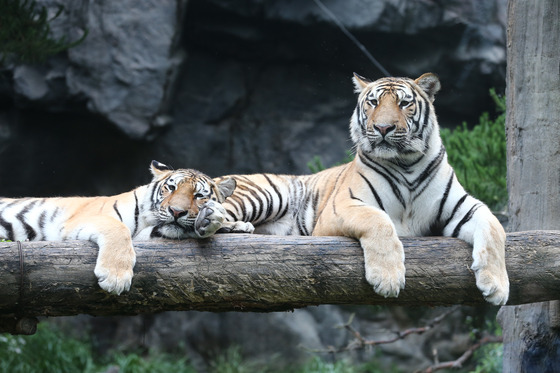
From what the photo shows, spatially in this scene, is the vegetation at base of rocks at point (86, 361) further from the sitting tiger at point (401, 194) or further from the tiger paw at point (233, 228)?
the tiger paw at point (233, 228)

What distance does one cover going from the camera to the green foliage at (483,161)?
5.67 metres

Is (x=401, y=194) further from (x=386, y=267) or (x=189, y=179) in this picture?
(x=189, y=179)

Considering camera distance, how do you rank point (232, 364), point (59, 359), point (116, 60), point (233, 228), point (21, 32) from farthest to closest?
1. point (232, 364)
2. point (59, 359)
3. point (116, 60)
4. point (21, 32)
5. point (233, 228)

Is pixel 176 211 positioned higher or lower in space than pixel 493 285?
higher

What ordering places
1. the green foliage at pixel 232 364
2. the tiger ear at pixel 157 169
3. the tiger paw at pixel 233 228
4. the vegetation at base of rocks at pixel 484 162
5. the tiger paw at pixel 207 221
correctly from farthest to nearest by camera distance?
the green foliage at pixel 232 364 → the vegetation at base of rocks at pixel 484 162 → the tiger ear at pixel 157 169 → the tiger paw at pixel 233 228 → the tiger paw at pixel 207 221

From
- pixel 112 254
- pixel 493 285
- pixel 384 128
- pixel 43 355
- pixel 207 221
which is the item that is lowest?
pixel 43 355

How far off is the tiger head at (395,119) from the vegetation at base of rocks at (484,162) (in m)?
2.12

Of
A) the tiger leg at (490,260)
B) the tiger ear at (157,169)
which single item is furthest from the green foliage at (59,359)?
the tiger leg at (490,260)

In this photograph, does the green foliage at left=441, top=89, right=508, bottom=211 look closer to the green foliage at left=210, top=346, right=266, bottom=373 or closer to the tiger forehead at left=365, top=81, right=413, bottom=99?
the tiger forehead at left=365, top=81, right=413, bottom=99

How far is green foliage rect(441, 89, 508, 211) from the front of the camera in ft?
18.6

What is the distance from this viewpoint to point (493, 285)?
2.98 meters

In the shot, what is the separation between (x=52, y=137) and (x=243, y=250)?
559 centimetres

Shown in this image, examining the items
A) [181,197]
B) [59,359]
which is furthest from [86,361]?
[181,197]

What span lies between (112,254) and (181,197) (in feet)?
2.01
